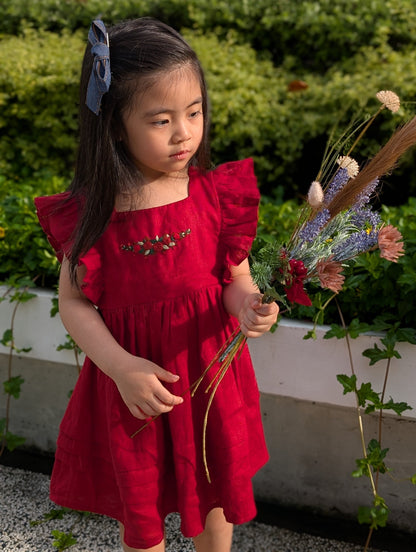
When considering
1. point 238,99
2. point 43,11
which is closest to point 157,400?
point 238,99

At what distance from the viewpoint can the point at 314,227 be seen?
4.83 ft

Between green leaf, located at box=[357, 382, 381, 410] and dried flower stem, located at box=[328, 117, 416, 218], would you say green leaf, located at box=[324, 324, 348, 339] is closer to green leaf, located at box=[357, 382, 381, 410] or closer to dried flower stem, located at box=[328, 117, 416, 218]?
green leaf, located at box=[357, 382, 381, 410]

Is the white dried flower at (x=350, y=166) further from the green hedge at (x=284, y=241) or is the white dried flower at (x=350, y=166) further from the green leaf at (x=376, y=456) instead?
the green leaf at (x=376, y=456)

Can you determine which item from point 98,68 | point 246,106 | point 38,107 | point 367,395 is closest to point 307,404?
point 367,395

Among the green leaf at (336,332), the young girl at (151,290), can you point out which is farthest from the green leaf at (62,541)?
the green leaf at (336,332)

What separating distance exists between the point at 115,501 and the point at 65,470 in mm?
165

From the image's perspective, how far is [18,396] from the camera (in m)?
2.69

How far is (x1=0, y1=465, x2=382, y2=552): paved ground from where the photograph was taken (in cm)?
236

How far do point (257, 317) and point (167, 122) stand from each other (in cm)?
51

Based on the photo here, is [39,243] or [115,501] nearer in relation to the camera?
[115,501]

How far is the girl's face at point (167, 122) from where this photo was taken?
62.3 inches

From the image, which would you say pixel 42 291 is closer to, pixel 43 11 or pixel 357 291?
pixel 357 291

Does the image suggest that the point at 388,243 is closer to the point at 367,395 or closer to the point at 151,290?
the point at 151,290

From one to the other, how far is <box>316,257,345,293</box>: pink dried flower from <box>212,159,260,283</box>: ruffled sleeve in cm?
41
